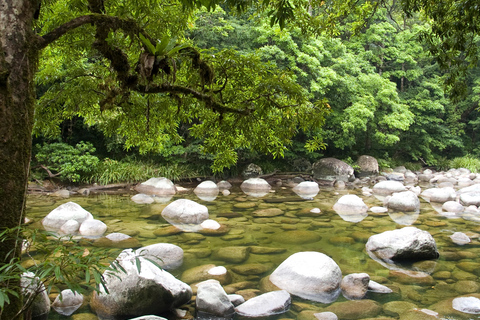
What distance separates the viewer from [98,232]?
639 cm

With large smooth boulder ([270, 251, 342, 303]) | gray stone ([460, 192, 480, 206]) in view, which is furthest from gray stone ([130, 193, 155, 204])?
gray stone ([460, 192, 480, 206])

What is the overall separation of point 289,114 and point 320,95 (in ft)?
38.7

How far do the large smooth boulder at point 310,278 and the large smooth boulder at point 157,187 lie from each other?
300 inches

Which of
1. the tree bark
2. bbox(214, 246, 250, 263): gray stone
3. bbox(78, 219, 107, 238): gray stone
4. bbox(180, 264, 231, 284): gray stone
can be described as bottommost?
bbox(214, 246, 250, 263): gray stone

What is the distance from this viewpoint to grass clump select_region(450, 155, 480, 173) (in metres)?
20.2

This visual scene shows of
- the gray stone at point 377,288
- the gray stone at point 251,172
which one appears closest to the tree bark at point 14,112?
the gray stone at point 377,288

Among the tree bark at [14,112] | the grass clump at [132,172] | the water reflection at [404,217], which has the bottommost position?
the water reflection at [404,217]

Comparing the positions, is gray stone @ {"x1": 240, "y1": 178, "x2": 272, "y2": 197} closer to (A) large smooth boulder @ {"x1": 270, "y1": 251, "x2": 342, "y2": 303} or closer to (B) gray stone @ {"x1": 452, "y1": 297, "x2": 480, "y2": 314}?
(A) large smooth boulder @ {"x1": 270, "y1": 251, "x2": 342, "y2": 303}

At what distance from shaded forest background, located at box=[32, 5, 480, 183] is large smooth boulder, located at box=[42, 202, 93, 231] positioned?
7.80ft

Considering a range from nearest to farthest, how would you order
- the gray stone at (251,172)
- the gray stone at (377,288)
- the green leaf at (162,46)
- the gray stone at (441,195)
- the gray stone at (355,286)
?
the green leaf at (162,46) → the gray stone at (355,286) → the gray stone at (377,288) → the gray stone at (441,195) → the gray stone at (251,172)

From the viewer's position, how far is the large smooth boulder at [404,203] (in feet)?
31.0

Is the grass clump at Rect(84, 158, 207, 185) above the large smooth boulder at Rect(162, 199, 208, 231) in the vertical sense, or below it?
above

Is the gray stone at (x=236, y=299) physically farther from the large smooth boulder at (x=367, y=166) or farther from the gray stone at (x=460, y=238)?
the large smooth boulder at (x=367, y=166)

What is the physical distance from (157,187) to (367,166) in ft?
36.5
